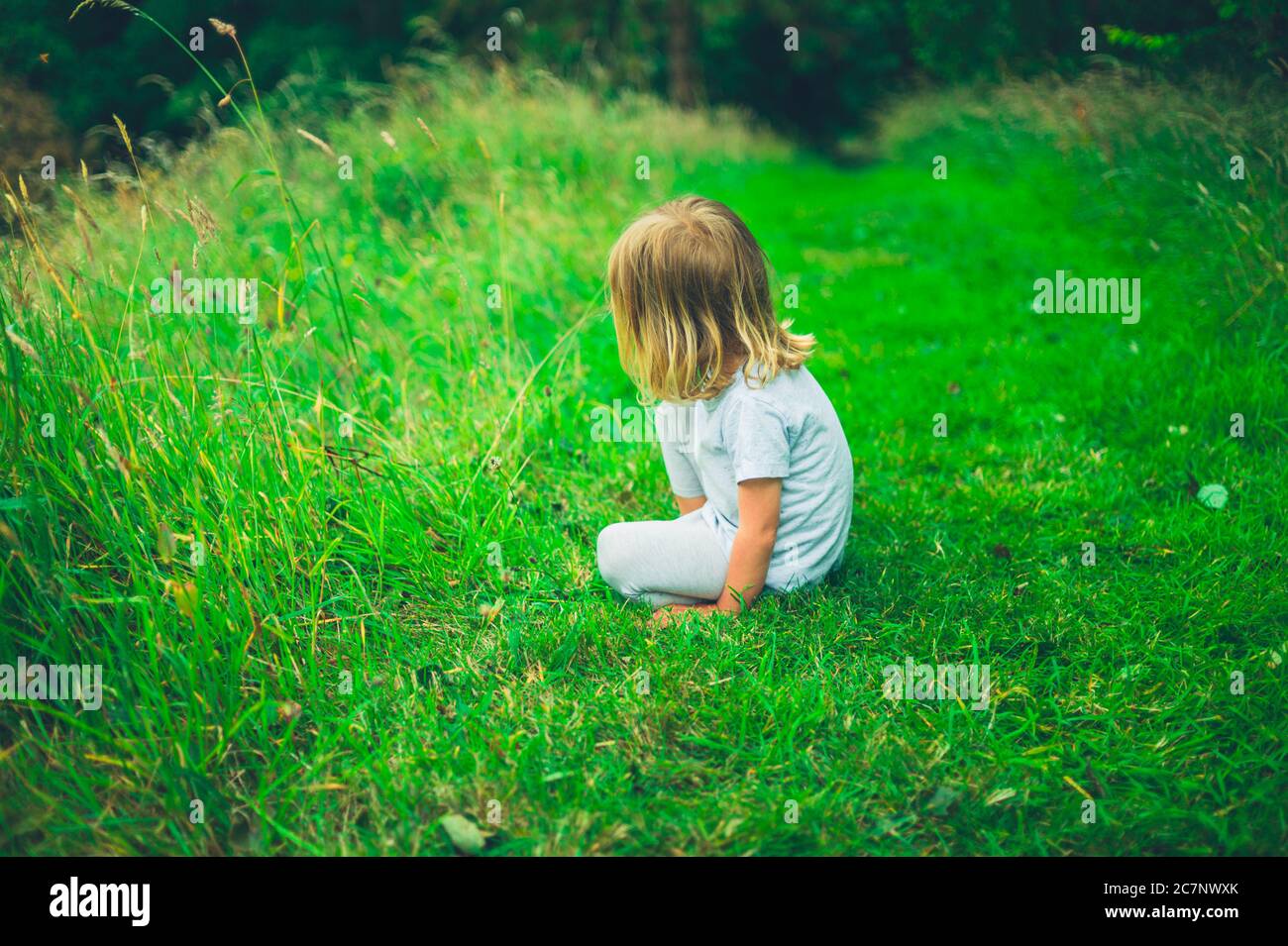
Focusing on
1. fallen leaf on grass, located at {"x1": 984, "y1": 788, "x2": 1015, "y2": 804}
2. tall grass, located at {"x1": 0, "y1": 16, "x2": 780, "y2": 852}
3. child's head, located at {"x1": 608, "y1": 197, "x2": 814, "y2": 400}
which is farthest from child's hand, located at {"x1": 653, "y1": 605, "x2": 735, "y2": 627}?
fallen leaf on grass, located at {"x1": 984, "y1": 788, "x2": 1015, "y2": 804}

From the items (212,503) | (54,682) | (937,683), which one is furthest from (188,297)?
(937,683)

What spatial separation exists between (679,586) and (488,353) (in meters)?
1.52

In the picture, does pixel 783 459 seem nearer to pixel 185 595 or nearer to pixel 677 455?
pixel 677 455

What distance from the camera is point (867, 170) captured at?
12797 millimetres

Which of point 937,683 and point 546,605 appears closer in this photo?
point 937,683

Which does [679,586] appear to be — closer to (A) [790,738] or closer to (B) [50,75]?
(A) [790,738]

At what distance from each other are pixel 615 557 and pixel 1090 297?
374cm

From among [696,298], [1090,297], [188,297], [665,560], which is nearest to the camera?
[696,298]

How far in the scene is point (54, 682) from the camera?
1943 millimetres
